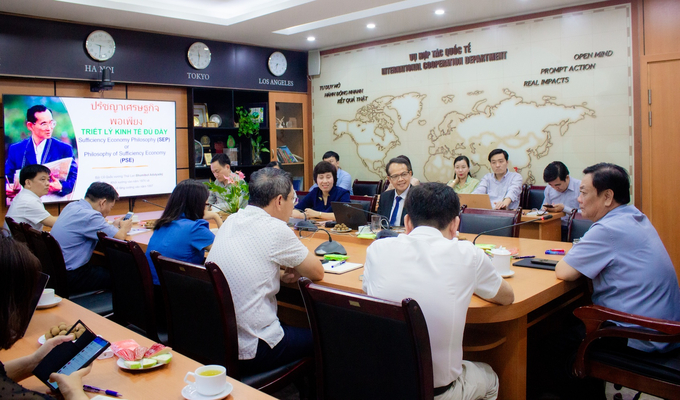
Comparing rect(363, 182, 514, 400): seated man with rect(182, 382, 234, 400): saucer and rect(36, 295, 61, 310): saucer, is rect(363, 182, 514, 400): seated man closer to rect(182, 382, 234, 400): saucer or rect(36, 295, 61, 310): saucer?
rect(182, 382, 234, 400): saucer

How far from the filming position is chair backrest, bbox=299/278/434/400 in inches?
60.8

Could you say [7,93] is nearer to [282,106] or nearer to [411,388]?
[282,106]

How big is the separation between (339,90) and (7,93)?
4203mm

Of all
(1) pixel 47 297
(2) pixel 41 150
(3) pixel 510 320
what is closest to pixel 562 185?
(3) pixel 510 320

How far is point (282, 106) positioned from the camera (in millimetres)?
7879

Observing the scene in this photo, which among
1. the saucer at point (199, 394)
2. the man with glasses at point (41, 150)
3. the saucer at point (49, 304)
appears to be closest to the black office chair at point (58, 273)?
the saucer at point (49, 304)

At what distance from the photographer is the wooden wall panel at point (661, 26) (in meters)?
5.04

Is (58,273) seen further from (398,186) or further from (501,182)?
(501,182)

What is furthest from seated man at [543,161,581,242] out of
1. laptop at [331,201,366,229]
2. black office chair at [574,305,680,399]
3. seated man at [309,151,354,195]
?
black office chair at [574,305,680,399]

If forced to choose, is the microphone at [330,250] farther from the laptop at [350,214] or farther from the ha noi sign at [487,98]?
the ha noi sign at [487,98]

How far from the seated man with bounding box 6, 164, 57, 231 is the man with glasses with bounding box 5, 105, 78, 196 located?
56.7 inches

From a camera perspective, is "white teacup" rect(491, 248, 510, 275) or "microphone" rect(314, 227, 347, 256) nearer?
"white teacup" rect(491, 248, 510, 275)

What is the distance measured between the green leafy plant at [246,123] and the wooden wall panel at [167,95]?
75 centimetres

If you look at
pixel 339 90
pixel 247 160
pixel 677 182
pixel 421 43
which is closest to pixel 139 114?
pixel 247 160
